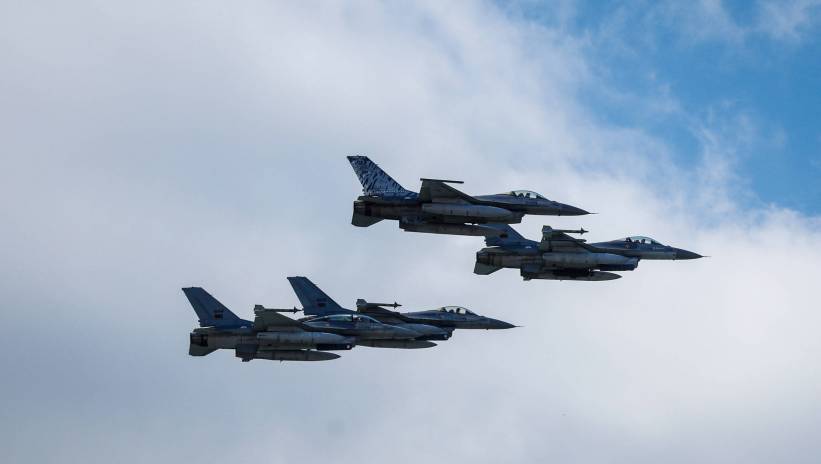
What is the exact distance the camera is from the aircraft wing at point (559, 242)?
95000mm

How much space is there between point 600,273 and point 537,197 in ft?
24.1

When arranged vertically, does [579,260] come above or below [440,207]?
below

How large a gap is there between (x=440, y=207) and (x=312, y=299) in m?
14.7

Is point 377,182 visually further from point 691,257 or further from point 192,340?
point 691,257

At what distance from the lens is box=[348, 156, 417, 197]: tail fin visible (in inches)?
3681

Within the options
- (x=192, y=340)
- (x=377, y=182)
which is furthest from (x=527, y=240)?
(x=192, y=340)

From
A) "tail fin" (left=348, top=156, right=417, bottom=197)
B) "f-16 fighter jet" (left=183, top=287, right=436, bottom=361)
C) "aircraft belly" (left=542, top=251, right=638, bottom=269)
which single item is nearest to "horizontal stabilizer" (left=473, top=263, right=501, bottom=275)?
"aircraft belly" (left=542, top=251, right=638, bottom=269)

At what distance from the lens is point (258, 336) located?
90.1 meters

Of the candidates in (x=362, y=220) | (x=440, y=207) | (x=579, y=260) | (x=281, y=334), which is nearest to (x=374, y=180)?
(x=362, y=220)

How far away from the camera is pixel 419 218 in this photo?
3644 inches

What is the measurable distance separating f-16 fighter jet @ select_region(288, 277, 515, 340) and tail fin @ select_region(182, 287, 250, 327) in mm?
7642

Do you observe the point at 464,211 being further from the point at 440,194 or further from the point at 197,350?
the point at 197,350

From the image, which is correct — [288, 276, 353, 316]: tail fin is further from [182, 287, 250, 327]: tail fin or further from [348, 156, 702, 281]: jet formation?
[348, 156, 702, 281]: jet formation

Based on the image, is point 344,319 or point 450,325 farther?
point 450,325
